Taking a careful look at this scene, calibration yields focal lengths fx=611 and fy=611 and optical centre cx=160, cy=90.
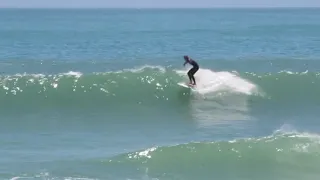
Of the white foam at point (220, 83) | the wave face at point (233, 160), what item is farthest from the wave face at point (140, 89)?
the wave face at point (233, 160)

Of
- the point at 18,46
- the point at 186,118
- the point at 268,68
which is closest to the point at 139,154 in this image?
the point at 186,118

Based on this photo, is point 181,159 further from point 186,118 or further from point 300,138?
point 186,118

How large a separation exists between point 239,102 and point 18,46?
25390mm

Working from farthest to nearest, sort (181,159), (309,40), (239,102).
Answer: (309,40) → (239,102) → (181,159)

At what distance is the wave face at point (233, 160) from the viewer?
12.2 meters

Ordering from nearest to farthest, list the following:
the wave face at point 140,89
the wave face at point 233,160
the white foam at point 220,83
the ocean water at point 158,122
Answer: the wave face at point 233,160, the ocean water at point 158,122, the wave face at point 140,89, the white foam at point 220,83

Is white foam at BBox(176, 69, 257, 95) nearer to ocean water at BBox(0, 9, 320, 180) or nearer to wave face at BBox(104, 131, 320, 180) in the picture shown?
ocean water at BBox(0, 9, 320, 180)

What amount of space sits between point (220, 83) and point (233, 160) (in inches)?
352

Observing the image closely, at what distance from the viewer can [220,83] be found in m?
21.7

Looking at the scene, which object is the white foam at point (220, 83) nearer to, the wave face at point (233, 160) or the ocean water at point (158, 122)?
the ocean water at point (158, 122)

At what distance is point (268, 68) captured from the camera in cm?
2855

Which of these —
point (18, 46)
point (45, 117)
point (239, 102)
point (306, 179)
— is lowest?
point (306, 179)

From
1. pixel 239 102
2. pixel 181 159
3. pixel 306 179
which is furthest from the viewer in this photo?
pixel 239 102

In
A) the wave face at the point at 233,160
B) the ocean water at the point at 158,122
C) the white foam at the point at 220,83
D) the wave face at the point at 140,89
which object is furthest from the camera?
the white foam at the point at 220,83
